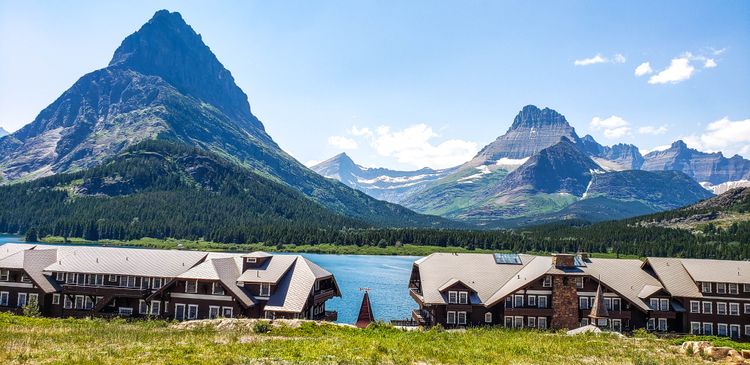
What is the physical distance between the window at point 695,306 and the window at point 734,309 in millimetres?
3958

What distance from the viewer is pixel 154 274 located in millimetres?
66250

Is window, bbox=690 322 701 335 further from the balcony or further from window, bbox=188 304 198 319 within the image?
window, bbox=188 304 198 319

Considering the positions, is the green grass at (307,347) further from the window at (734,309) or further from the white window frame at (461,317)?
the window at (734,309)

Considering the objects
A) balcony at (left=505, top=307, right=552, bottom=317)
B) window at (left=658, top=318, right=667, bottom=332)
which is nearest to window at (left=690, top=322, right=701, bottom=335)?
window at (left=658, top=318, right=667, bottom=332)

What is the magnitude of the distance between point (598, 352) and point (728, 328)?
132 feet

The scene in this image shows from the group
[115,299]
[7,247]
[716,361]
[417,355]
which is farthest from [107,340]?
[7,247]

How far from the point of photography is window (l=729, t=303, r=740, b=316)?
6775cm

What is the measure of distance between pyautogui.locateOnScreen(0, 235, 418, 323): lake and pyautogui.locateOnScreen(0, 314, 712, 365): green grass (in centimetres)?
3410

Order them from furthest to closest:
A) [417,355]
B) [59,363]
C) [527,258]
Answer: [527,258], [417,355], [59,363]

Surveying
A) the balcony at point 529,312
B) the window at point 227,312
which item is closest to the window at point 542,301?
the balcony at point 529,312

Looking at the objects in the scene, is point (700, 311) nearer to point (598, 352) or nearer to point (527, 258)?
point (527, 258)

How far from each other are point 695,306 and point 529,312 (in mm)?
21337

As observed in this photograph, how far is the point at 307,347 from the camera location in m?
36.0

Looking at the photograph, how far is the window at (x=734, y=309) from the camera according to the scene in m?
67.8
